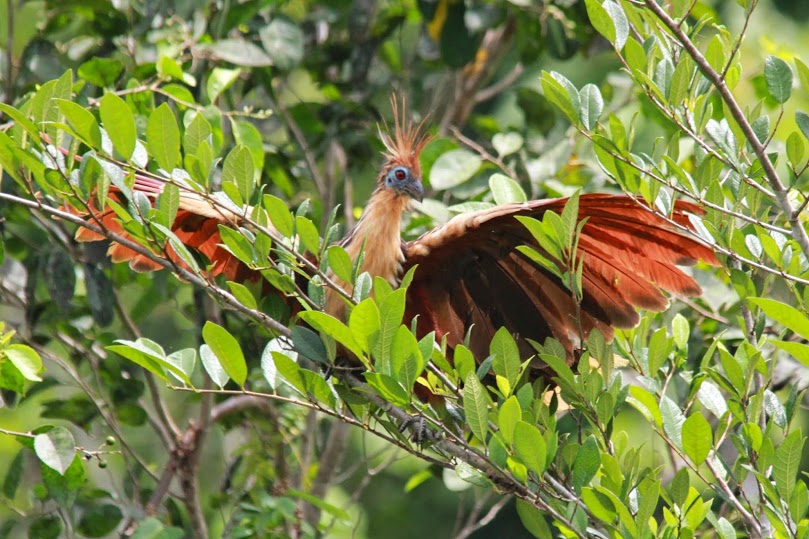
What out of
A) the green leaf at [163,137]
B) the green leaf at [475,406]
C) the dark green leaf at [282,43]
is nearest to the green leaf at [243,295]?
the green leaf at [163,137]

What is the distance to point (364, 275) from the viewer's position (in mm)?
2217

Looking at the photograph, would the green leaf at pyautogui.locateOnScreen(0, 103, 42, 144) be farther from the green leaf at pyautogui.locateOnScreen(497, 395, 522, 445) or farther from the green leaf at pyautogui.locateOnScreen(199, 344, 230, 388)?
the green leaf at pyautogui.locateOnScreen(497, 395, 522, 445)

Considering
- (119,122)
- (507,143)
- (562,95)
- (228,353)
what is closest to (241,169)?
(119,122)

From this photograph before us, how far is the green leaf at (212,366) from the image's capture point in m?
2.26

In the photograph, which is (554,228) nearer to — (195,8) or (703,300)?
(703,300)

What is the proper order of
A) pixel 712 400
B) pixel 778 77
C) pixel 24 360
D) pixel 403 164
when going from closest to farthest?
pixel 778 77, pixel 712 400, pixel 24 360, pixel 403 164

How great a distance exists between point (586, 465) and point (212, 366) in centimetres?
85

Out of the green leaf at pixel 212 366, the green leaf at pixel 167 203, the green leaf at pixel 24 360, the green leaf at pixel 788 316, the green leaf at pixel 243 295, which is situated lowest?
the green leaf at pixel 24 360

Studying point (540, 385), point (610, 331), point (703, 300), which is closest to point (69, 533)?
point (540, 385)

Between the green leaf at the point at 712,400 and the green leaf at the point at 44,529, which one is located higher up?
the green leaf at the point at 712,400

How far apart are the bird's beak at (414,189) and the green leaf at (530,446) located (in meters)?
1.61

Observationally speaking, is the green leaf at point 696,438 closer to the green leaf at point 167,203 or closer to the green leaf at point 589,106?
the green leaf at point 589,106

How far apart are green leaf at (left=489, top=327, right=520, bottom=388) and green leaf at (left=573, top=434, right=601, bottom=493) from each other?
0.21m

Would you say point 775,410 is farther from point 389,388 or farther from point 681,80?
point 389,388
